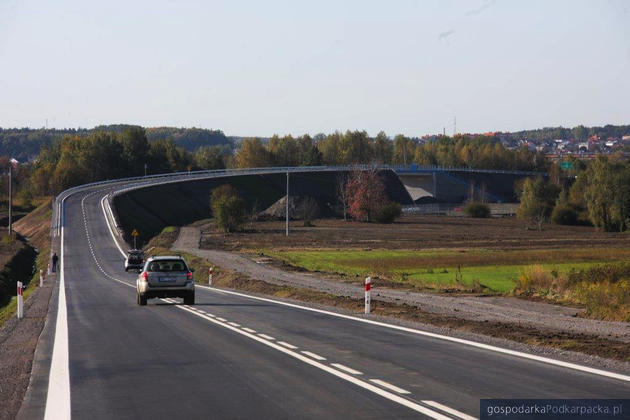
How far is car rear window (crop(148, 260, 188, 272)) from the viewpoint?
29.0 metres

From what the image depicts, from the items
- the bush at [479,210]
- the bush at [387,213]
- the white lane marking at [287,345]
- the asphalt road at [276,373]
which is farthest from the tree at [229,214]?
the white lane marking at [287,345]

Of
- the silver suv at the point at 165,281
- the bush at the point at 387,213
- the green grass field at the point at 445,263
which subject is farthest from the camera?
the bush at the point at 387,213

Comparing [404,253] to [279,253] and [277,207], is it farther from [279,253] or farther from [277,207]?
[277,207]

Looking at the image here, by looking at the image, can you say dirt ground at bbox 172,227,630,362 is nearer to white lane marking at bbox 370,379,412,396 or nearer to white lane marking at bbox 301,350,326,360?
white lane marking at bbox 301,350,326,360

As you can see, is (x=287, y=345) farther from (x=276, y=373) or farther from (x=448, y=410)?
(x=448, y=410)

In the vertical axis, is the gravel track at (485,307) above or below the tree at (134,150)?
below

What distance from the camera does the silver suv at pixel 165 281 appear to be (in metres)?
28.8

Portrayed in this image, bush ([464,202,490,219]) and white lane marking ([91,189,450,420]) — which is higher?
white lane marking ([91,189,450,420])

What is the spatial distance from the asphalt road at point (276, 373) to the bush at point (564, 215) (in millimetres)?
116079

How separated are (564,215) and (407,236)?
43.8 metres

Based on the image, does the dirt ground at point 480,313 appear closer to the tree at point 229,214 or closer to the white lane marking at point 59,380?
the white lane marking at point 59,380

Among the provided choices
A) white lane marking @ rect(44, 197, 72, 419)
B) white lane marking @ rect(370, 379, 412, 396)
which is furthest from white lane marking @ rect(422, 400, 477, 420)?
white lane marking @ rect(44, 197, 72, 419)

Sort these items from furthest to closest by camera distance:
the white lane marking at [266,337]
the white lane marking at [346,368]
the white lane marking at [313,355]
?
the white lane marking at [266,337], the white lane marking at [313,355], the white lane marking at [346,368]

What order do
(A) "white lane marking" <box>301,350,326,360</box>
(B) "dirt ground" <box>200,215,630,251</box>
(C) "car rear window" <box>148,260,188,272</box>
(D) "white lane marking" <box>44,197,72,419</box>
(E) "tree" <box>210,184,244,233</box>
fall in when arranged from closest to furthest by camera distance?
1. (D) "white lane marking" <box>44,197,72,419</box>
2. (A) "white lane marking" <box>301,350,326,360</box>
3. (C) "car rear window" <box>148,260,188,272</box>
4. (B) "dirt ground" <box>200,215,630,251</box>
5. (E) "tree" <box>210,184,244,233</box>
